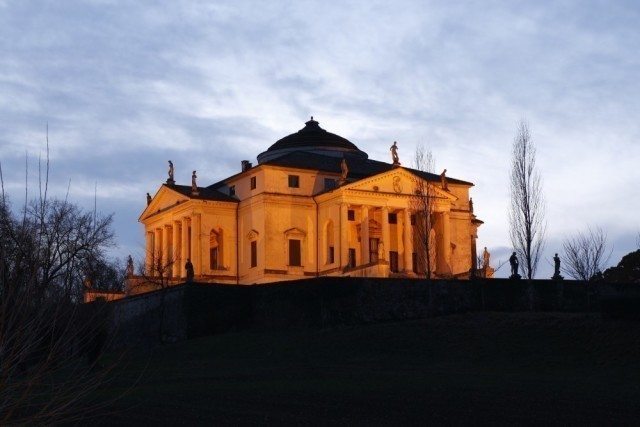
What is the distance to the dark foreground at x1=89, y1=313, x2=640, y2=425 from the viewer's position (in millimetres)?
28625

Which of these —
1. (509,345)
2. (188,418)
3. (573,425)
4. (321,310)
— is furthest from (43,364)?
(321,310)

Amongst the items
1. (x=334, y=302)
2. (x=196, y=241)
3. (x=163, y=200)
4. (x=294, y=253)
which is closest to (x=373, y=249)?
(x=294, y=253)

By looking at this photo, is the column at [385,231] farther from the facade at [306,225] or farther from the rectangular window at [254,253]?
the rectangular window at [254,253]

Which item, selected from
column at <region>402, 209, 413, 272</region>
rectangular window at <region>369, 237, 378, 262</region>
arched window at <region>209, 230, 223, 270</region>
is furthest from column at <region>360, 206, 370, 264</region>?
arched window at <region>209, 230, 223, 270</region>

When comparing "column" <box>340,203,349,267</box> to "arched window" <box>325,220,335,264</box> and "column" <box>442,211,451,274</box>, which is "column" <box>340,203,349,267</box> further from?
"column" <box>442,211,451,274</box>

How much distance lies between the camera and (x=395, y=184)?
294 feet

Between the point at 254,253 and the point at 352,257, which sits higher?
the point at 254,253

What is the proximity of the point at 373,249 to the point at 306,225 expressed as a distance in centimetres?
584

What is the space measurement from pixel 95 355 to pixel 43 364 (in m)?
12.6

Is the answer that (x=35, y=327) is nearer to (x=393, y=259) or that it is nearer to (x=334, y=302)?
(x=334, y=302)

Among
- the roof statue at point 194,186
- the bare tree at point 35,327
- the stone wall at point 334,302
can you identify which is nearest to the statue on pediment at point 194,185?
the roof statue at point 194,186

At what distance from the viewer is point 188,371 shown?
43188 mm

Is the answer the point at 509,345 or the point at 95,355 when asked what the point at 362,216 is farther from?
the point at 95,355

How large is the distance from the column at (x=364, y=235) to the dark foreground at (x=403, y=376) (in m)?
31.9
